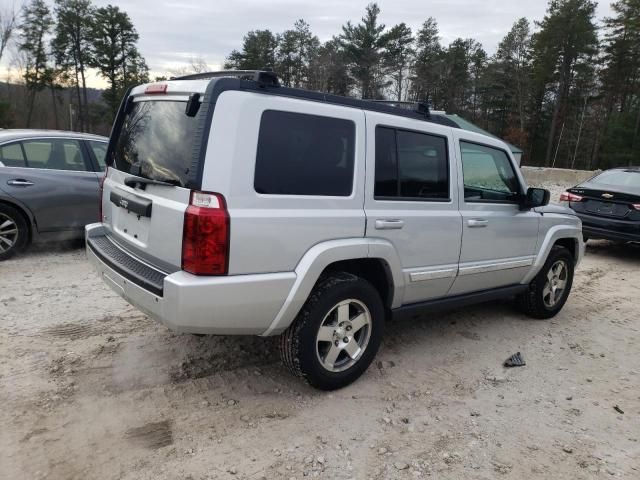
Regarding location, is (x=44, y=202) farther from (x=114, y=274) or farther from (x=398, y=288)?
(x=398, y=288)

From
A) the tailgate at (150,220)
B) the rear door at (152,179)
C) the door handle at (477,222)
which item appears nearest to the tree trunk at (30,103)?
the rear door at (152,179)

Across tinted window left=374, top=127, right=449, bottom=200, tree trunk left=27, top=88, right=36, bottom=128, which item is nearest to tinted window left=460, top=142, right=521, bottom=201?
tinted window left=374, top=127, right=449, bottom=200

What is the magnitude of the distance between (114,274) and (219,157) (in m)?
1.20

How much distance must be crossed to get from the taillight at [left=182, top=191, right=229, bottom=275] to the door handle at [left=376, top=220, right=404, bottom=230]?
1143 mm

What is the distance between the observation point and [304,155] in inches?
119

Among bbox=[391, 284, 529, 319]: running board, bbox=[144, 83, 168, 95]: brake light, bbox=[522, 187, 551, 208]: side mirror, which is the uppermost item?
bbox=[144, 83, 168, 95]: brake light

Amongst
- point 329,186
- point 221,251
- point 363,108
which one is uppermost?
point 363,108

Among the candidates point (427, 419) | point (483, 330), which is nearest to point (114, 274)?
point (427, 419)

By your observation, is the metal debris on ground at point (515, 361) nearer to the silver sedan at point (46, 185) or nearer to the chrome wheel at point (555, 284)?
the chrome wheel at point (555, 284)

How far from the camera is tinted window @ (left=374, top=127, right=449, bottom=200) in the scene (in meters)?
3.43

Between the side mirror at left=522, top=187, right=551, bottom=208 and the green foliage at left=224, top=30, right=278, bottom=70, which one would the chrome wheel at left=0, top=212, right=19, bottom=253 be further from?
the green foliage at left=224, top=30, right=278, bottom=70

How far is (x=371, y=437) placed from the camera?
2955 millimetres

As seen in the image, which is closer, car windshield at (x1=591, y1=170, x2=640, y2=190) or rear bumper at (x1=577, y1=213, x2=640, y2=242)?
rear bumper at (x1=577, y1=213, x2=640, y2=242)

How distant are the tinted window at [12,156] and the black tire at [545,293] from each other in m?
6.12
